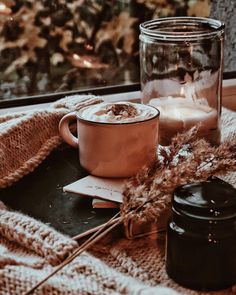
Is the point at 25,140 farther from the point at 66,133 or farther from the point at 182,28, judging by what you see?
the point at 182,28

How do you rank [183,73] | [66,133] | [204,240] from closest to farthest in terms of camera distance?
[204,240]
[66,133]
[183,73]

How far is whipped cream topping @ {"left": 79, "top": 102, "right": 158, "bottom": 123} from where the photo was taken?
0.81m

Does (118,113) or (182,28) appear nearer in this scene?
(118,113)

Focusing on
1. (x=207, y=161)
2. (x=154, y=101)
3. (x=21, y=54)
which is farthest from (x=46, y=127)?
(x=21, y=54)

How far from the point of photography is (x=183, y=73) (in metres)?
1.03

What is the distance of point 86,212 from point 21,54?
0.64 meters

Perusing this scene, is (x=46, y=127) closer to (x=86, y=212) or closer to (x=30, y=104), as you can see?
(x=86, y=212)

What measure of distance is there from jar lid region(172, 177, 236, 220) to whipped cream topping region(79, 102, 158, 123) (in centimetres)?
19

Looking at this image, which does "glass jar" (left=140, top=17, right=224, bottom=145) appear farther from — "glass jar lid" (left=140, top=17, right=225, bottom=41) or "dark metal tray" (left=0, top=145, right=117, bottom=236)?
"dark metal tray" (left=0, top=145, right=117, bottom=236)

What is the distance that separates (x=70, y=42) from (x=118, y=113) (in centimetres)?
54

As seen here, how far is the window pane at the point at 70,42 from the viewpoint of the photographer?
1.28 meters

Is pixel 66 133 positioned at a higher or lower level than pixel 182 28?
lower

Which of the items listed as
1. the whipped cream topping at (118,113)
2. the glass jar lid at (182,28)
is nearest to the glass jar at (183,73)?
the glass jar lid at (182,28)

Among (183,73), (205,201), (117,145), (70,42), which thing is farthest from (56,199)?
(70,42)
